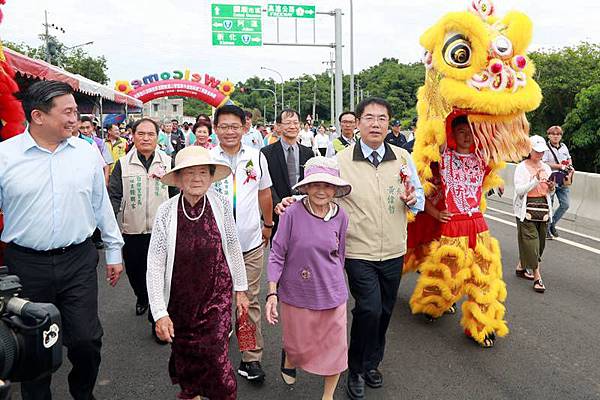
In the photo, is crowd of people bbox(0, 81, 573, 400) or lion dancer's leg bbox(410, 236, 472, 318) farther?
lion dancer's leg bbox(410, 236, 472, 318)

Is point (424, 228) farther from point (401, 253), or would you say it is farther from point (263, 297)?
point (263, 297)

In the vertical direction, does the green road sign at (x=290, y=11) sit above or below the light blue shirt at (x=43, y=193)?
above

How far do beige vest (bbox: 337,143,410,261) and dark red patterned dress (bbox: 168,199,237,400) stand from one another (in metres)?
0.92

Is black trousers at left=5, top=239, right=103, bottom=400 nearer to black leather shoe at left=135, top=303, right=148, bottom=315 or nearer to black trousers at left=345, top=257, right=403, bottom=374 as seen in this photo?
black trousers at left=345, top=257, right=403, bottom=374

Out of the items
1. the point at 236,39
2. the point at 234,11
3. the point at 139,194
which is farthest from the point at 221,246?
the point at 234,11

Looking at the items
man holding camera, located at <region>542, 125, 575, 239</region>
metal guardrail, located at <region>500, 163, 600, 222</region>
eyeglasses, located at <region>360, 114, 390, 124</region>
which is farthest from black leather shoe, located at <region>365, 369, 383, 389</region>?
metal guardrail, located at <region>500, 163, 600, 222</region>

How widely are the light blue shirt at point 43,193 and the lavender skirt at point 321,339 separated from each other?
1.34m

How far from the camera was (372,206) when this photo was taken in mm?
3234

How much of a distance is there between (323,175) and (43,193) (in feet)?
4.88

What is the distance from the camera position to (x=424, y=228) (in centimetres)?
448

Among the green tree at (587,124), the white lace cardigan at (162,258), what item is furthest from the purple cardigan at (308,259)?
the green tree at (587,124)

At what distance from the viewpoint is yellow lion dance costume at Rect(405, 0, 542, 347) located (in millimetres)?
3738

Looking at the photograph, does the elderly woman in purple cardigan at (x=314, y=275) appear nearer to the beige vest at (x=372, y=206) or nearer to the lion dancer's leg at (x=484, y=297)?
the beige vest at (x=372, y=206)

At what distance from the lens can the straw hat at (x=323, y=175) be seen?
9.57 feet
